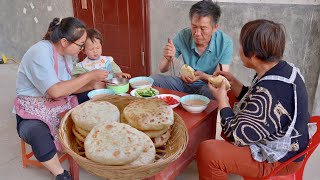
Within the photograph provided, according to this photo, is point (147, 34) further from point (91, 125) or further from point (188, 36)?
point (91, 125)

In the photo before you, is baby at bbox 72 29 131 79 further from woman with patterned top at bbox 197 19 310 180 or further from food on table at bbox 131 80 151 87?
woman with patterned top at bbox 197 19 310 180

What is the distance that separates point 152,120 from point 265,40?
670mm

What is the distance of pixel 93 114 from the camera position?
1376 millimetres

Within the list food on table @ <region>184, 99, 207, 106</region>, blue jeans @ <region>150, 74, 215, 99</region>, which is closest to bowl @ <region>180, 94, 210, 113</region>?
food on table @ <region>184, 99, 207, 106</region>

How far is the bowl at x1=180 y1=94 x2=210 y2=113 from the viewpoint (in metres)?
1.74

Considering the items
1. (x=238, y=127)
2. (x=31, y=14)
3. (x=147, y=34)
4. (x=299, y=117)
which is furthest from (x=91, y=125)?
(x=31, y=14)

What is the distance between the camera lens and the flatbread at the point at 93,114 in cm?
133

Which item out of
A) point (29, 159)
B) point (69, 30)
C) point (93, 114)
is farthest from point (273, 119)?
point (29, 159)

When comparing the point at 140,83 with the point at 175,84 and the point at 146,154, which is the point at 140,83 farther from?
the point at 146,154

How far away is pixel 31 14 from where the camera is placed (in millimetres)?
4883

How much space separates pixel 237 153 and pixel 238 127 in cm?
17

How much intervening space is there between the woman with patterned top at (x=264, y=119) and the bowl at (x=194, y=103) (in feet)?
0.58

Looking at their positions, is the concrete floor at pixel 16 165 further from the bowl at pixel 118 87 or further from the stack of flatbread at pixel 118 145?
the stack of flatbread at pixel 118 145

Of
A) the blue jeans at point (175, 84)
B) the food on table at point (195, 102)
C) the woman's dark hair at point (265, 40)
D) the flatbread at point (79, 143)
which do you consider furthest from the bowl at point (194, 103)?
the flatbread at point (79, 143)
